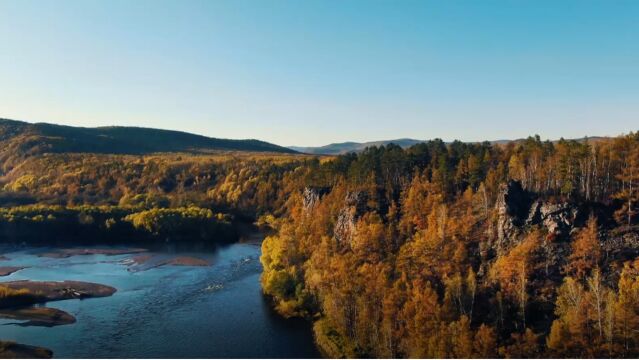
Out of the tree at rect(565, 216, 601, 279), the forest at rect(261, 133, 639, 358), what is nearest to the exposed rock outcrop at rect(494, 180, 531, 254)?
the forest at rect(261, 133, 639, 358)

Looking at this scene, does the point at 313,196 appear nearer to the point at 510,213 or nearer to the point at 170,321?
the point at 170,321

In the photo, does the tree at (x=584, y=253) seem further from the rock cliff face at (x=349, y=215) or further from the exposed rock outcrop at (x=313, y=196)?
the exposed rock outcrop at (x=313, y=196)

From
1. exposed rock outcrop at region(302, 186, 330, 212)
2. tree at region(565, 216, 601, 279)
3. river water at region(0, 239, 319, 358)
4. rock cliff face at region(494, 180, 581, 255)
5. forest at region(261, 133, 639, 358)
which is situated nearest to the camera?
forest at region(261, 133, 639, 358)

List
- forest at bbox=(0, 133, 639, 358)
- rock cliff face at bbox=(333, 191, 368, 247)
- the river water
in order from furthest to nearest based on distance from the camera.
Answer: rock cliff face at bbox=(333, 191, 368, 247)
the river water
forest at bbox=(0, 133, 639, 358)

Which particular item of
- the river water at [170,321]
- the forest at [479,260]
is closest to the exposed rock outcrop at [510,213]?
the forest at [479,260]

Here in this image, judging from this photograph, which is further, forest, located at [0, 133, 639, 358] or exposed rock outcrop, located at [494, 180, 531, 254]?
exposed rock outcrop, located at [494, 180, 531, 254]

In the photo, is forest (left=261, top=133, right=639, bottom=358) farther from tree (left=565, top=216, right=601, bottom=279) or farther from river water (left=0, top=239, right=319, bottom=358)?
river water (left=0, top=239, right=319, bottom=358)

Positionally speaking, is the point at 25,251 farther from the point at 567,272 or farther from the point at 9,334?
the point at 567,272
